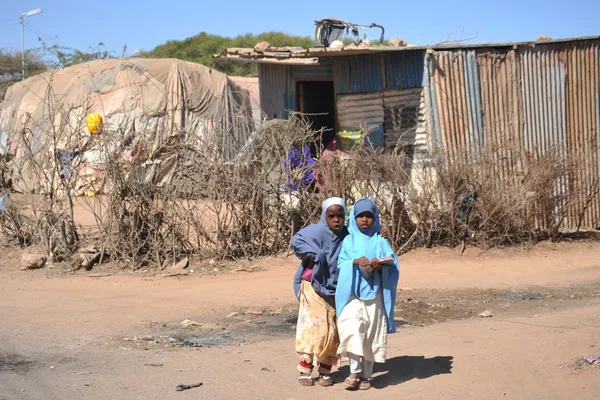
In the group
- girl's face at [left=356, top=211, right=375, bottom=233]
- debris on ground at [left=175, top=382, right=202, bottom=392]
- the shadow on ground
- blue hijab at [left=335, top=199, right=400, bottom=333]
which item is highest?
girl's face at [left=356, top=211, right=375, bottom=233]

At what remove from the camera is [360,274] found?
4902mm

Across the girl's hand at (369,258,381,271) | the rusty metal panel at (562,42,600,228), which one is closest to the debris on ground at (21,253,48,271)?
the girl's hand at (369,258,381,271)

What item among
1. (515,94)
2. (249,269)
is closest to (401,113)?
(515,94)

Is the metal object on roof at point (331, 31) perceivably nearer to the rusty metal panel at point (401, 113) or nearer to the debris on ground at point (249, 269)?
the rusty metal panel at point (401, 113)

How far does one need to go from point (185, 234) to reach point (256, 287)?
5.20 ft

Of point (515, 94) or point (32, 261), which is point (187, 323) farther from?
point (515, 94)

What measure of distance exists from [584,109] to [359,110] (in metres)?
3.63

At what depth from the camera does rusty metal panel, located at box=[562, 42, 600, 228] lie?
1245cm

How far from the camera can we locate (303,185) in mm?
10250

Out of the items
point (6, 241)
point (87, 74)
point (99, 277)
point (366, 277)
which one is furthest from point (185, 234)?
point (87, 74)

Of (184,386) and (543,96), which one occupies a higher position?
(543,96)

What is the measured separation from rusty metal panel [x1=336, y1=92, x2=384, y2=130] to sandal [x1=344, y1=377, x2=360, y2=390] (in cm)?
850

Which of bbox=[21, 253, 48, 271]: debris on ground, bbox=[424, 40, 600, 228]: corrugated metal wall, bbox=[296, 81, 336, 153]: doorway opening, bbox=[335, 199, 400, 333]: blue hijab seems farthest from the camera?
bbox=[296, 81, 336, 153]: doorway opening

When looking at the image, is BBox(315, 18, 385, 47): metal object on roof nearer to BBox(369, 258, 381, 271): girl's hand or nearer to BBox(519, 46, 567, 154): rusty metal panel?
BBox(519, 46, 567, 154): rusty metal panel
